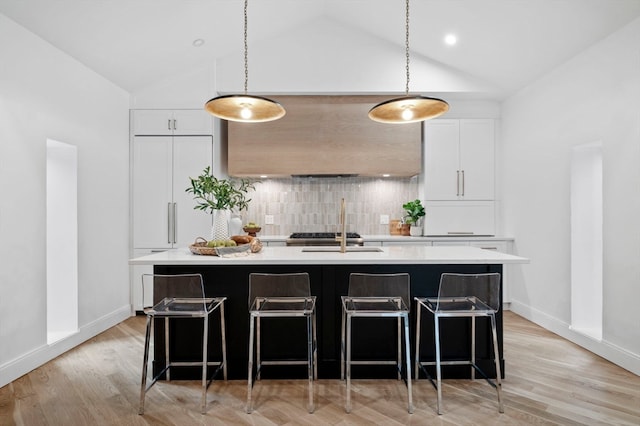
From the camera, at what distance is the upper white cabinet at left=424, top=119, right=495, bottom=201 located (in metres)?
4.62

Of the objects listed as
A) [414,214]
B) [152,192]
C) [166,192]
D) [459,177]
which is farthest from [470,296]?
[152,192]

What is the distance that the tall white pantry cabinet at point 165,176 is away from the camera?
4.29m

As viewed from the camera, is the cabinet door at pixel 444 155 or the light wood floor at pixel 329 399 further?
the cabinet door at pixel 444 155

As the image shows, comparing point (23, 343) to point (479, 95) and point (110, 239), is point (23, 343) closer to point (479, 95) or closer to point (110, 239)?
point (110, 239)

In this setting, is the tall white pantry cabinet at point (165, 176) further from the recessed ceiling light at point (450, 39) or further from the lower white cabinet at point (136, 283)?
the recessed ceiling light at point (450, 39)

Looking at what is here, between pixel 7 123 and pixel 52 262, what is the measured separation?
1401 mm

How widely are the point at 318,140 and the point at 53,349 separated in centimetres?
335

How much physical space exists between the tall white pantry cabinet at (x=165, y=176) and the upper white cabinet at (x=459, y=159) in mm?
2756

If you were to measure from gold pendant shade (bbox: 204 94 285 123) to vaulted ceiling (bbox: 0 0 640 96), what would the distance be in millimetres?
1323

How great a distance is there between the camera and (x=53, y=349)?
10.1 ft

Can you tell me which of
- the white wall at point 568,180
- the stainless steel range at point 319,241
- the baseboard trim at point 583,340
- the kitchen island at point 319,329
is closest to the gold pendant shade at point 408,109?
the kitchen island at point 319,329

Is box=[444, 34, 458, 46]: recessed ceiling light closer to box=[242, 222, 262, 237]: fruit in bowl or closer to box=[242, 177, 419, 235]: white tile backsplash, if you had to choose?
box=[242, 177, 419, 235]: white tile backsplash

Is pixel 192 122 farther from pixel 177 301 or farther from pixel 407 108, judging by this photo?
pixel 407 108

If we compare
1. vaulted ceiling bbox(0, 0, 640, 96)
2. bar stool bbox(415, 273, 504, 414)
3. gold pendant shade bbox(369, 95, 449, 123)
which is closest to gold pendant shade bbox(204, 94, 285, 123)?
gold pendant shade bbox(369, 95, 449, 123)
